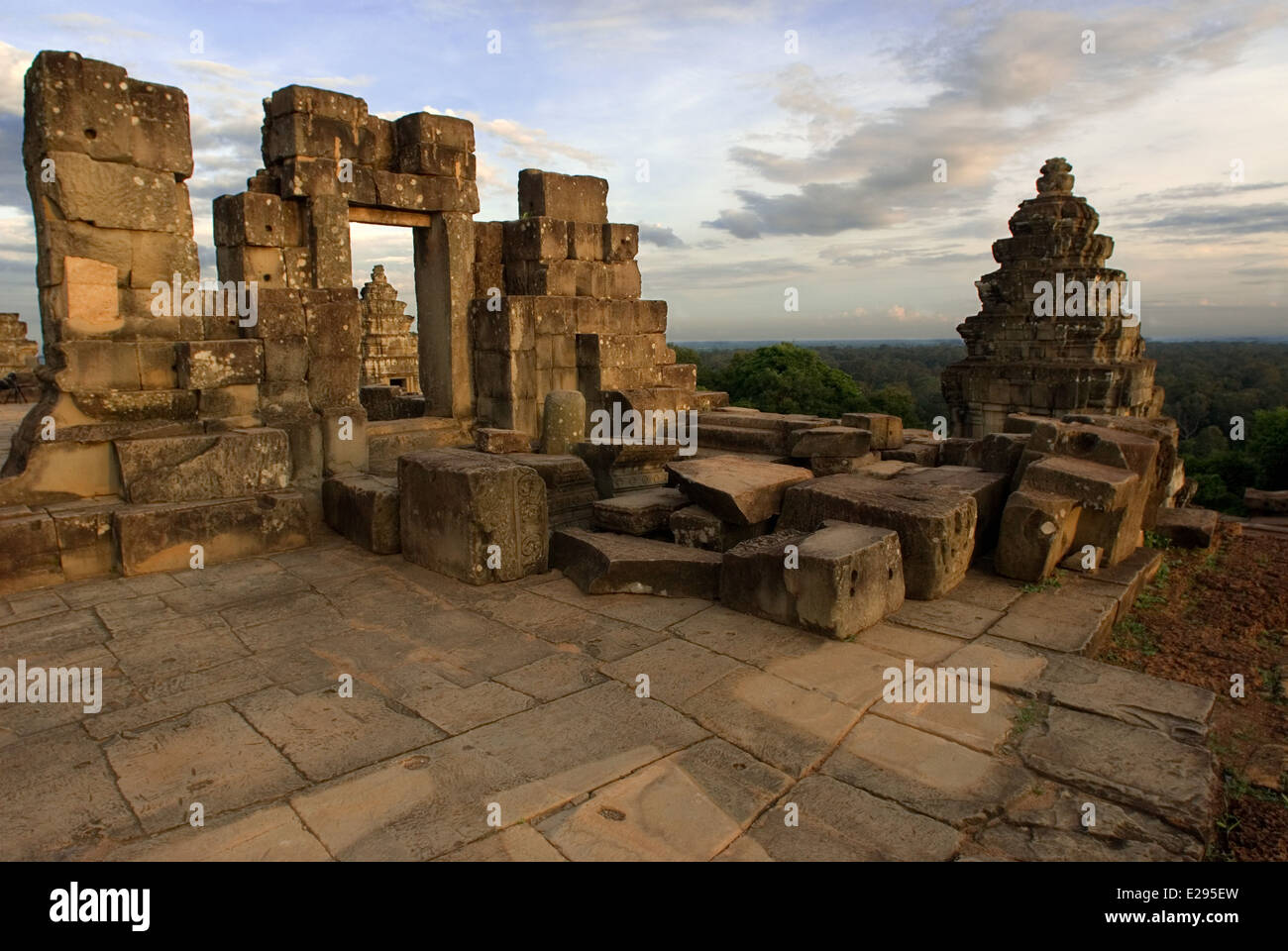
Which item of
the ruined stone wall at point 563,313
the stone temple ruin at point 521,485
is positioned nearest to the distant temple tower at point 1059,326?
the stone temple ruin at point 521,485

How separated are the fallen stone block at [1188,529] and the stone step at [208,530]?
21.3 feet

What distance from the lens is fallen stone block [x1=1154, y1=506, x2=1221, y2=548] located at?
6.11 metres

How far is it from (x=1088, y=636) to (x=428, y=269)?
684 cm

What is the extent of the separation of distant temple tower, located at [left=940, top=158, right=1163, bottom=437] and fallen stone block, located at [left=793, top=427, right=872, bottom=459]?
936cm

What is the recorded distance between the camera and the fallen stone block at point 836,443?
663cm

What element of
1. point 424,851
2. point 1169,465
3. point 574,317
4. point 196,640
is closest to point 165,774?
point 424,851

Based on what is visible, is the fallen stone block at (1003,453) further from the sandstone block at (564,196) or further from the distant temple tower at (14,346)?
the distant temple tower at (14,346)

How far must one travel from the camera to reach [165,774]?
2.86 m

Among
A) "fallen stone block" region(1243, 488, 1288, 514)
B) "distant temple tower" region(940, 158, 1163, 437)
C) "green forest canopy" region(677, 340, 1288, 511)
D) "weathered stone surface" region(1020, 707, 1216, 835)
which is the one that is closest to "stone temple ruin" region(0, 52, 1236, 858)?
"weathered stone surface" region(1020, 707, 1216, 835)

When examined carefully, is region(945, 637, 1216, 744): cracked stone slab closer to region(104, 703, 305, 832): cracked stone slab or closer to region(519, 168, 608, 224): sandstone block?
region(104, 703, 305, 832): cracked stone slab

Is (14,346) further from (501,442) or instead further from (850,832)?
(850,832)

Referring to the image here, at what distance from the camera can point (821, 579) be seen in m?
4.05

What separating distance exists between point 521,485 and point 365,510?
4.51 ft

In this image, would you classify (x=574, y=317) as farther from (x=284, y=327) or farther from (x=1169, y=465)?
(x=1169, y=465)
